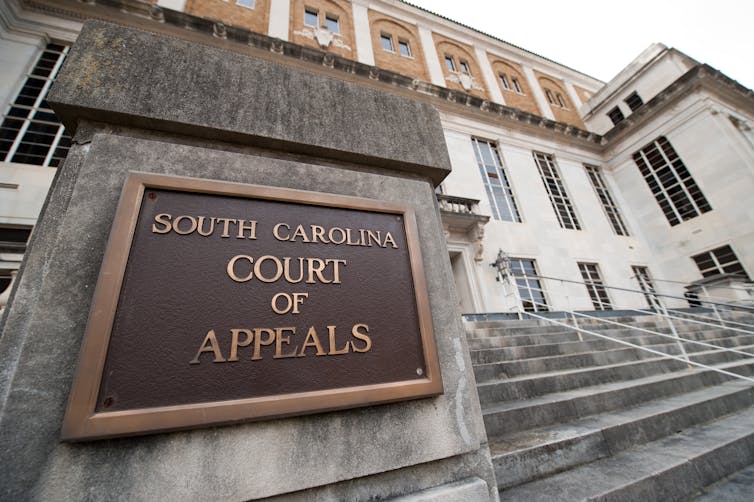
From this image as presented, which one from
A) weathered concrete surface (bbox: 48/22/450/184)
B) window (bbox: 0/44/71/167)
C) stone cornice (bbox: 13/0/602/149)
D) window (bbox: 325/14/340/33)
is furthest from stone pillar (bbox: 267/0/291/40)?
weathered concrete surface (bbox: 48/22/450/184)

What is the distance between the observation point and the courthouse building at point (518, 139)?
9602mm

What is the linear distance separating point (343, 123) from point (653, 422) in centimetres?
357

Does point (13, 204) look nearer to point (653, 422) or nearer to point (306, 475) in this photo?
point (306, 475)

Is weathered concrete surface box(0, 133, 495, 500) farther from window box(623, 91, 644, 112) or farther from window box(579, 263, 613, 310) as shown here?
window box(623, 91, 644, 112)

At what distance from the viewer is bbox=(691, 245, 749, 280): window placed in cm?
1261

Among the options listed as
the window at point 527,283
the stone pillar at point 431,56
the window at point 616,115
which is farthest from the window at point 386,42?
the window at point 616,115

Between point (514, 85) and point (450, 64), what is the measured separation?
4.62 metres

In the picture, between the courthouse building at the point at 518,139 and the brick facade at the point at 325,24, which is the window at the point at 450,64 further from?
the brick facade at the point at 325,24

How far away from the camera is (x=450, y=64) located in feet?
55.5

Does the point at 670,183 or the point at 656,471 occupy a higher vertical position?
the point at 670,183

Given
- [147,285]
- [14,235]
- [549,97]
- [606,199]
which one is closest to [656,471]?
[147,285]

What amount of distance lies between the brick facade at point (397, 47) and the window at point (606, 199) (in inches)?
428

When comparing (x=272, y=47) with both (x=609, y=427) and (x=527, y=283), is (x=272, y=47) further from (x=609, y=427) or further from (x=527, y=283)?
(x=609, y=427)

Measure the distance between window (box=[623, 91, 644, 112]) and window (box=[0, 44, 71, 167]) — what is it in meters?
26.3
